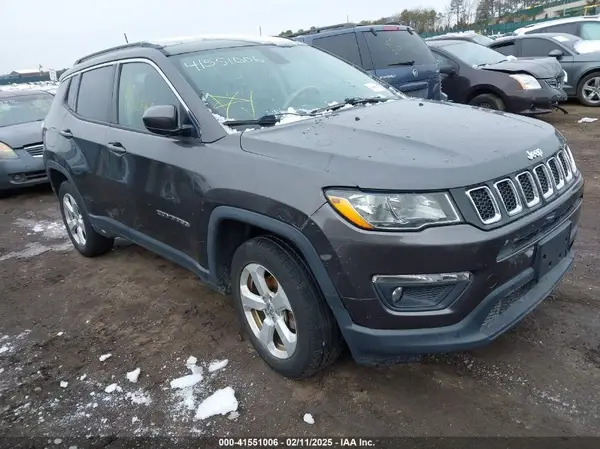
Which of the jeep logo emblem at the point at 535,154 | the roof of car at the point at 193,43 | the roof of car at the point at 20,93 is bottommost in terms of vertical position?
the roof of car at the point at 20,93

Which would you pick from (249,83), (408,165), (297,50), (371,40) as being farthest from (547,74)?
(408,165)

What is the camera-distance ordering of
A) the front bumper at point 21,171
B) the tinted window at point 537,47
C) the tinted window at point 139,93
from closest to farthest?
the tinted window at point 139,93, the front bumper at point 21,171, the tinted window at point 537,47

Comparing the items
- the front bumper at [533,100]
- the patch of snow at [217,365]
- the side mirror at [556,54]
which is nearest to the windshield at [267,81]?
the patch of snow at [217,365]

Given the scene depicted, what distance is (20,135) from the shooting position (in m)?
7.78

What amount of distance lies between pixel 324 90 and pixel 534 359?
2.07 metres

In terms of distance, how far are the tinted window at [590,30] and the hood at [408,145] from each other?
34.7 ft

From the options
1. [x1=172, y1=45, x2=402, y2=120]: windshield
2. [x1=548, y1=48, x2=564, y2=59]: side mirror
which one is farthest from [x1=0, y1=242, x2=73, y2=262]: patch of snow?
[x1=548, y1=48, x2=564, y2=59]: side mirror

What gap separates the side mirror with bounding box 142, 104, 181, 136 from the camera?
277 centimetres

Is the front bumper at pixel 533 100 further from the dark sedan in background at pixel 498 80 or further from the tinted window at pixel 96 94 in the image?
the tinted window at pixel 96 94

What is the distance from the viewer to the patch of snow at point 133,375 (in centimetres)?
295

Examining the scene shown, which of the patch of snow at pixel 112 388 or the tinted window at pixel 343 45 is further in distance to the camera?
the tinted window at pixel 343 45

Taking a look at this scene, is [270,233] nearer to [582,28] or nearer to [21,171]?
[21,171]

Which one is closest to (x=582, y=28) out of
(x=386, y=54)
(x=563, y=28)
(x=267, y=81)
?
(x=563, y=28)

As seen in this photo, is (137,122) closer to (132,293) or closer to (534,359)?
(132,293)
